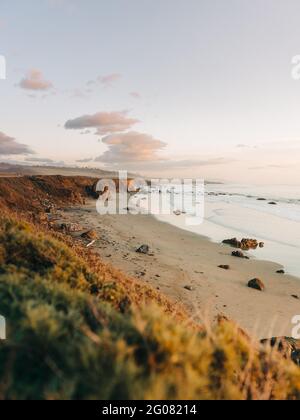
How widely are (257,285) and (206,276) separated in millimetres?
2058

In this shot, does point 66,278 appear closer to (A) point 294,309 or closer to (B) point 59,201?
(A) point 294,309

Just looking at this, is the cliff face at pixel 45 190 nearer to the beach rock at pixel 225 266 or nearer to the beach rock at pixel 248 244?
the beach rock at pixel 248 244

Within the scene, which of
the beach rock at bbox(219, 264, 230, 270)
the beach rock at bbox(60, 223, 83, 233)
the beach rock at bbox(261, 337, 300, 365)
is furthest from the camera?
the beach rock at bbox(60, 223, 83, 233)

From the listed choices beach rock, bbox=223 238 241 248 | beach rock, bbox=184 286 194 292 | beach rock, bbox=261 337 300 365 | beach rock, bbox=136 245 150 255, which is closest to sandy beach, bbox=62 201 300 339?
beach rock, bbox=184 286 194 292

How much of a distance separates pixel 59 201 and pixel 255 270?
25599 mm

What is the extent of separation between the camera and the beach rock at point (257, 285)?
45.2 feet

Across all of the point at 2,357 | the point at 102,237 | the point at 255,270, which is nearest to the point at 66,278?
the point at 2,357

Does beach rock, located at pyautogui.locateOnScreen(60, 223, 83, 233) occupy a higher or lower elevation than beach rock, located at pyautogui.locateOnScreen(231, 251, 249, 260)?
higher

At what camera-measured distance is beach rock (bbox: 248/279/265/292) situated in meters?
13.8

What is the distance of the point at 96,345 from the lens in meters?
3.60

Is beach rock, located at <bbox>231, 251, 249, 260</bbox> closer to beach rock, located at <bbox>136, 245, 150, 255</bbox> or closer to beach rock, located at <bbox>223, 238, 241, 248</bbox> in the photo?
beach rock, located at <bbox>223, 238, 241, 248</bbox>

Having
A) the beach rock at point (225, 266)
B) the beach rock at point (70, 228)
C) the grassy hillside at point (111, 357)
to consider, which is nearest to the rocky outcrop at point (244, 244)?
the beach rock at point (225, 266)

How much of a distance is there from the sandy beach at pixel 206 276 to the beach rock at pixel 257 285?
26 cm

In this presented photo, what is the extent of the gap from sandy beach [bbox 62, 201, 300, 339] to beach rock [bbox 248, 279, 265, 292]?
256 mm
